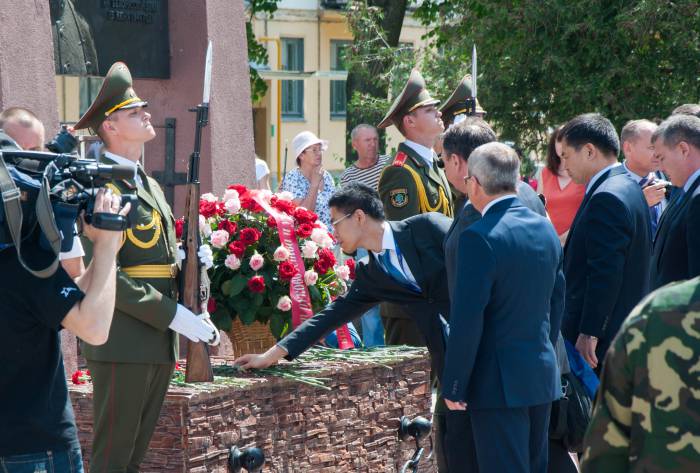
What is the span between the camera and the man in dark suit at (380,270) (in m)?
5.61

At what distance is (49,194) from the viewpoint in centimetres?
345

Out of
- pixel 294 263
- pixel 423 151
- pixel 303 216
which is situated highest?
pixel 423 151

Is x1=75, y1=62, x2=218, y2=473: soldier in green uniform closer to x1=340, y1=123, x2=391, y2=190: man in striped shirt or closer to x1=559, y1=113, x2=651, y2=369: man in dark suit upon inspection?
x1=559, y1=113, x2=651, y2=369: man in dark suit

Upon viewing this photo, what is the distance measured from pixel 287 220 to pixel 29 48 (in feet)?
5.41

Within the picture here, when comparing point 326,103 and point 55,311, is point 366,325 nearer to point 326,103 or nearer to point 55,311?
point 55,311

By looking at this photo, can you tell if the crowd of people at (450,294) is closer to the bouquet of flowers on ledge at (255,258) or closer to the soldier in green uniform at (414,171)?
the soldier in green uniform at (414,171)

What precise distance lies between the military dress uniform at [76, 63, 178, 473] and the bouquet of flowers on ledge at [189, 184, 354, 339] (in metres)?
0.76

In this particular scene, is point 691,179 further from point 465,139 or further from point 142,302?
point 142,302

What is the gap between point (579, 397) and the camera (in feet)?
17.7

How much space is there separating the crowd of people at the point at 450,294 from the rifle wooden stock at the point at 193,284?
0.23 ft

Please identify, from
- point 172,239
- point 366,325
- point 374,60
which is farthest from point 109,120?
point 374,60

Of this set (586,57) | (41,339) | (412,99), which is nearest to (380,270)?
(412,99)

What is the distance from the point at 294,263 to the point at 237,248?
326mm

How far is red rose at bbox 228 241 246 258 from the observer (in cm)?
596
